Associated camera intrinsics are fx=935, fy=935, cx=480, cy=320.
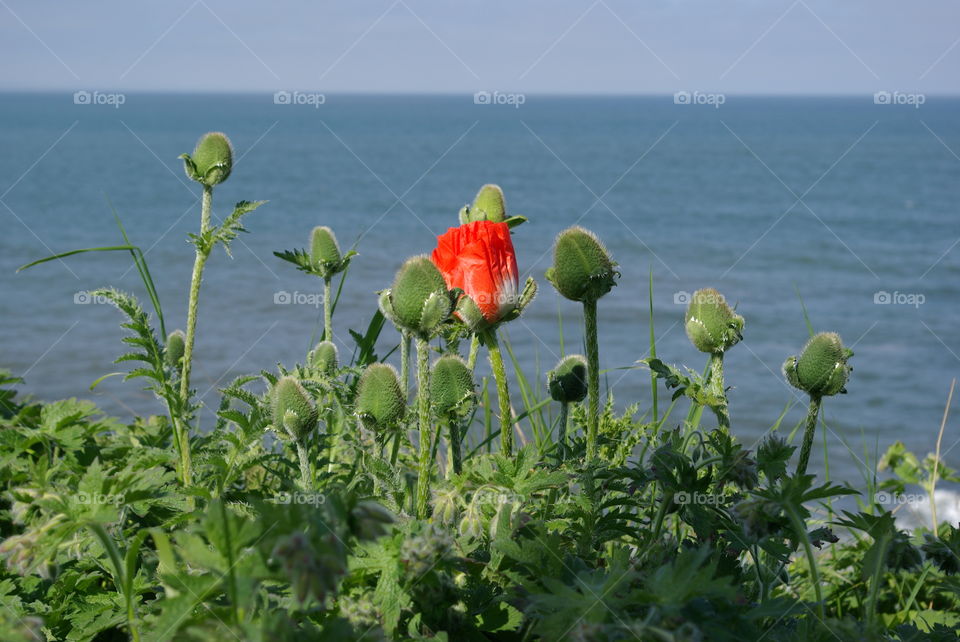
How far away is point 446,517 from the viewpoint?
1588mm

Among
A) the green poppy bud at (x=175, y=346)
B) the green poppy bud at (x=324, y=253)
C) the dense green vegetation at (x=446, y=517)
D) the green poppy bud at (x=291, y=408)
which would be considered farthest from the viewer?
the green poppy bud at (x=175, y=346)

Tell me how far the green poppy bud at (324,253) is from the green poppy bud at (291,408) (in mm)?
861

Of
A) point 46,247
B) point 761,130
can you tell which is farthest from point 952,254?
point 761,130

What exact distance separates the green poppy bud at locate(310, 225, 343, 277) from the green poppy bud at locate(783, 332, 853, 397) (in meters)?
1.29

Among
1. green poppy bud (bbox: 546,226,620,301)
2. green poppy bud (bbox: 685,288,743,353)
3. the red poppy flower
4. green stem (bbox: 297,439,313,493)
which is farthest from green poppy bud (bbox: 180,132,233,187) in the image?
green poppy bud (bbox: 685,288,743,353)

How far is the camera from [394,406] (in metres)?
1.79

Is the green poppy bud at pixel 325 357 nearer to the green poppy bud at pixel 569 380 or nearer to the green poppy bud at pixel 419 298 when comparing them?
the green poppy bud at pixel 569 380

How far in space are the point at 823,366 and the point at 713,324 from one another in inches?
9.9

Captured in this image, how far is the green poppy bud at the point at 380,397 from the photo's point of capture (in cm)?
178

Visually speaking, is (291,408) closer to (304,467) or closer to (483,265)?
(304,467)

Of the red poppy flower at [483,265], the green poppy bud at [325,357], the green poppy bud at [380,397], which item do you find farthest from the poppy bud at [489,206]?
the green poppy bud at [380,397]

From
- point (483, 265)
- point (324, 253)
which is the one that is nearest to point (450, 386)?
point (483, 265)

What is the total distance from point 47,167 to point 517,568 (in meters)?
28.4

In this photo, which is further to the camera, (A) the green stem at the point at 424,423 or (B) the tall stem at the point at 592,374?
(B) the tall stem at the point at 592,374
